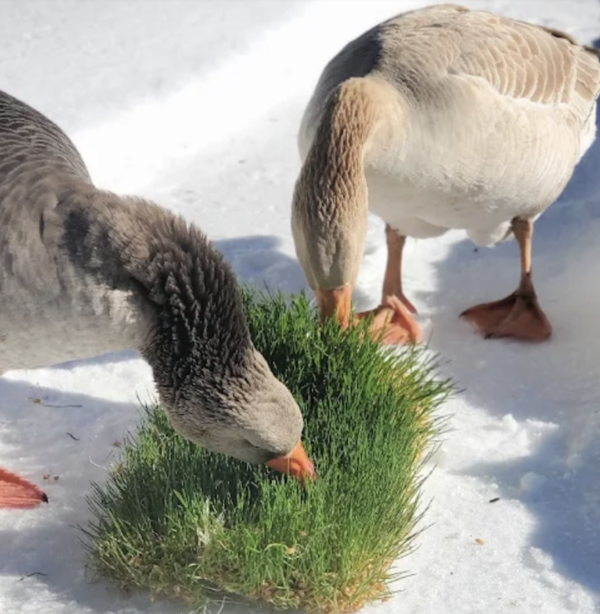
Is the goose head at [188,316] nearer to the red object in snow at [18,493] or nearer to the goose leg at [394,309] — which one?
the red object in snow at [18,493]

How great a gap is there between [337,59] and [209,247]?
194cm

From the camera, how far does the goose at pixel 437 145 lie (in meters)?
3.51

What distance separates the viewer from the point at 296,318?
3.66 metres

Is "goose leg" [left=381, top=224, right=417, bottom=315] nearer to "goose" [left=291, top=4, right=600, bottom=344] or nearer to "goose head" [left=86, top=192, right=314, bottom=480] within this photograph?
"goose" [left=291, top=4, right=600, bottom=344]

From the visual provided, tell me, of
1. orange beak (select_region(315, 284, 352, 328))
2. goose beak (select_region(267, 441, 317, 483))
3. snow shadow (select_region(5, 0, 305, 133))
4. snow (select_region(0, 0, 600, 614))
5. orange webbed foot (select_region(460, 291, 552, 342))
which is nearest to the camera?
goose beak (select_region(267, 441, 317, 483))

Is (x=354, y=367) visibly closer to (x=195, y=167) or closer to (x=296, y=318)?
(x=296, y=318)

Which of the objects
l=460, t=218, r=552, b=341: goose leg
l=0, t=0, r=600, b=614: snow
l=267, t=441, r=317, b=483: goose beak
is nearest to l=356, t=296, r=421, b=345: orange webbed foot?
l=0, t=0, r=600, b=614: snow

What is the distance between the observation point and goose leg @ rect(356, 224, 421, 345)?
4.45 meters

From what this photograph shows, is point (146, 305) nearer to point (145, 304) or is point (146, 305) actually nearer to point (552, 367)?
point (145, 304)

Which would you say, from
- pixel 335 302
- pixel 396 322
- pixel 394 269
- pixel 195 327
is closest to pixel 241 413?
pixel 195 327

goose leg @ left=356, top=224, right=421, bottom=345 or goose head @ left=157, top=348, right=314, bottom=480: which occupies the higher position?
goose head @ left=157, top=348, right=314, bottom=480

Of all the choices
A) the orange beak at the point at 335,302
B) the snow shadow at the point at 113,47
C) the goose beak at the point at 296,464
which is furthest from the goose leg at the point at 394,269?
the snow shadow at the point at 113,47

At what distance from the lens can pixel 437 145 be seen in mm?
3926

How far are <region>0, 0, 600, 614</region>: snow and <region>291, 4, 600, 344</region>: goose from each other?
414 mm
